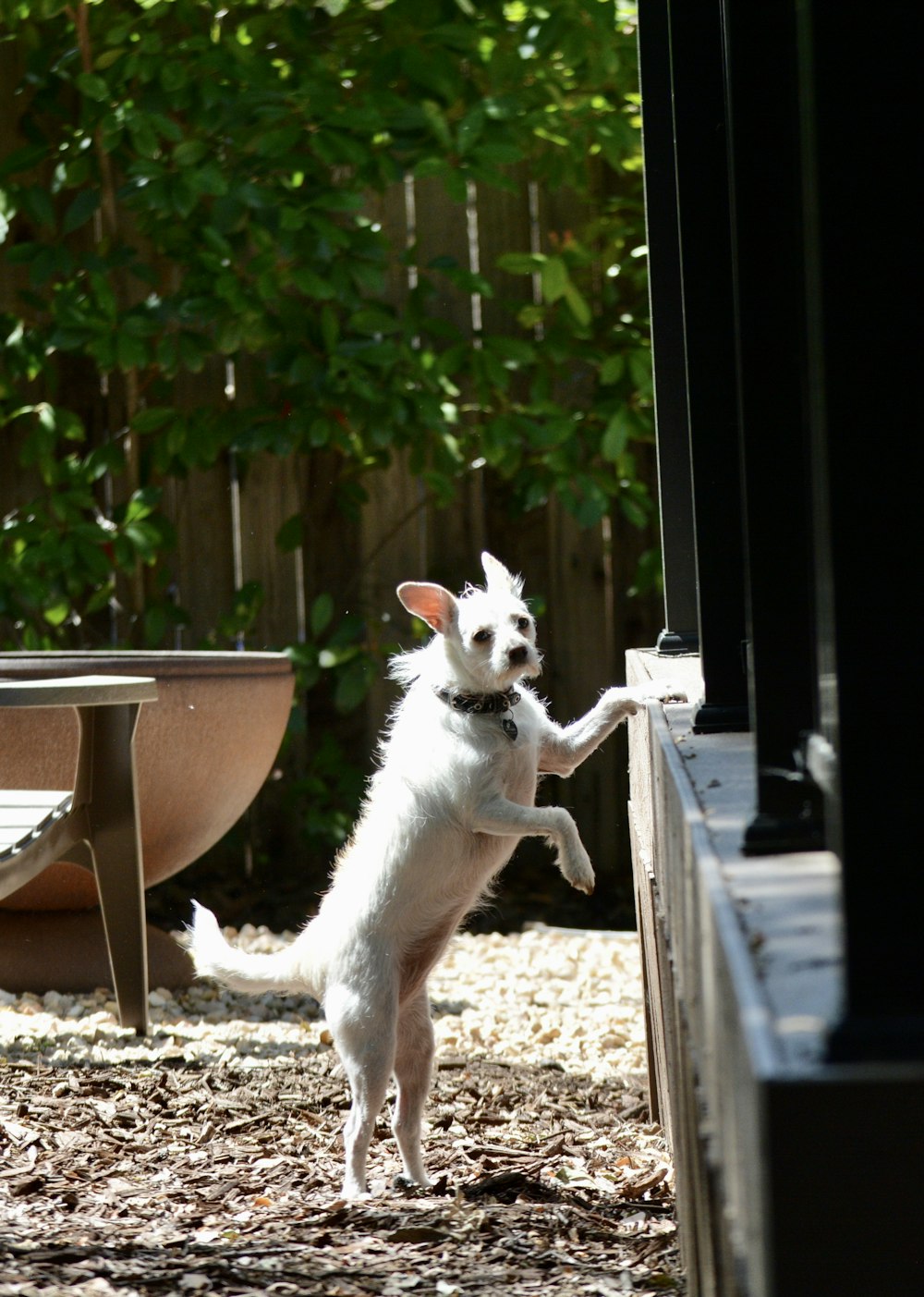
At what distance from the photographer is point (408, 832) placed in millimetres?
3154

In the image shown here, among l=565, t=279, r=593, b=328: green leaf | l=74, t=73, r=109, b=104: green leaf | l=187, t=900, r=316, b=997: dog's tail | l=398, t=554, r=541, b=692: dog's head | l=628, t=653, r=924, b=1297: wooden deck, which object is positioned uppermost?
l=74, t=73, r=109, b=104: green leaf

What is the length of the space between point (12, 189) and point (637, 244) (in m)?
2.59

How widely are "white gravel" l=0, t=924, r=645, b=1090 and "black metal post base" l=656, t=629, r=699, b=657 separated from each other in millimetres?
1143

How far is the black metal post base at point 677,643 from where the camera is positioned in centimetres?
398

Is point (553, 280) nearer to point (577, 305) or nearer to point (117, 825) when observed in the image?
point (577, 305)

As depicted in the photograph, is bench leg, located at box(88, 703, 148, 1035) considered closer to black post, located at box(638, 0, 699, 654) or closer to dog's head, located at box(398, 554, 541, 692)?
dog's head, located at box(398, 554, 541, 692)

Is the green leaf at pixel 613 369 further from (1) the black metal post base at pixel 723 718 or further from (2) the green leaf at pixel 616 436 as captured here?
(1) the black metal post base at pixel 723 718

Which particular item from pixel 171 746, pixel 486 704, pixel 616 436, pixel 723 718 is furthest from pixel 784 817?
pixel 616 436

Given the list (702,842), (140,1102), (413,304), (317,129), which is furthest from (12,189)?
(702,842)

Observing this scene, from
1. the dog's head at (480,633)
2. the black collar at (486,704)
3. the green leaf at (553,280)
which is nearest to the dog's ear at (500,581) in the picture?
the dog's head at (480,633)

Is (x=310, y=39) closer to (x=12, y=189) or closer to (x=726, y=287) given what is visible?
(x=12, y=189)

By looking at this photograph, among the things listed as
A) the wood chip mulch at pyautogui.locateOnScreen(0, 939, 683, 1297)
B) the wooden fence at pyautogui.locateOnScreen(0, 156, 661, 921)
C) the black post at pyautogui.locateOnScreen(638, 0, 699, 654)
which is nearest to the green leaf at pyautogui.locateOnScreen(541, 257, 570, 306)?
the wooden fence at pyautogui.locateOnScreen(0, 156, 661, 921)

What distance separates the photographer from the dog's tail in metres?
3.28

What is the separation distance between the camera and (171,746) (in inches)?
194
